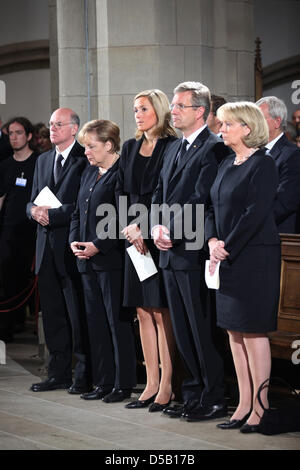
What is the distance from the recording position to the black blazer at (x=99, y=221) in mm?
6953

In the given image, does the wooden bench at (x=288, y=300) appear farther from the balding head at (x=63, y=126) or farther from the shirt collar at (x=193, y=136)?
the balding head at (x=63, y=126)

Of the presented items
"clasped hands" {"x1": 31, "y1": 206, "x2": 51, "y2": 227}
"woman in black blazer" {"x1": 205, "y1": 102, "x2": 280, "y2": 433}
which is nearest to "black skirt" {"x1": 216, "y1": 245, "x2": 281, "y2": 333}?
"woman in black blazer" {"x1": 205, "y1": 102, "x2": 280, "y2": 433}

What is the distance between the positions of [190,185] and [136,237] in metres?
0.51

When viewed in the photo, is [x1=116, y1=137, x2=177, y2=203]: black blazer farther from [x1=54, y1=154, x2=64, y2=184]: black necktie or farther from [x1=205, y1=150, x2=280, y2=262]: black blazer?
[x1=54, y1=154, x2=64, y2=184]: black necktie

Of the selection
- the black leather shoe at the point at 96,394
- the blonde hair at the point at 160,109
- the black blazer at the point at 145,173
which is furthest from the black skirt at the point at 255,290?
the black leather shoe at the point at 96,394

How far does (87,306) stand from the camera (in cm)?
715

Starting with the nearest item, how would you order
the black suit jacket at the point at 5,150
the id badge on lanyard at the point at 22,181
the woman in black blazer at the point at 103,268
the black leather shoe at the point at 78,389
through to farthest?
the woman in black blazer at the point at 103,268, the black leather shoe at the point at 78,389, the id badge on lanyard at the point at 22,181, the black suit jacket at the point at 5,150

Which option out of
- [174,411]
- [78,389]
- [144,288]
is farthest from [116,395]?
Answer: [144,288]

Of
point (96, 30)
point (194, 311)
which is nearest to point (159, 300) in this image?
point (194, 311)

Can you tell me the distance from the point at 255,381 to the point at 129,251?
4.04 ft

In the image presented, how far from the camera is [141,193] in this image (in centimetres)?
673

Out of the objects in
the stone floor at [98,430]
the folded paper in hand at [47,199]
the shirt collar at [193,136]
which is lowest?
the stone floor at [98,430]

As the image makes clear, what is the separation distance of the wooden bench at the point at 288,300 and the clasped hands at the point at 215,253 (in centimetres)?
61

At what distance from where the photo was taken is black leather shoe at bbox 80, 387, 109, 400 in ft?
23.1
